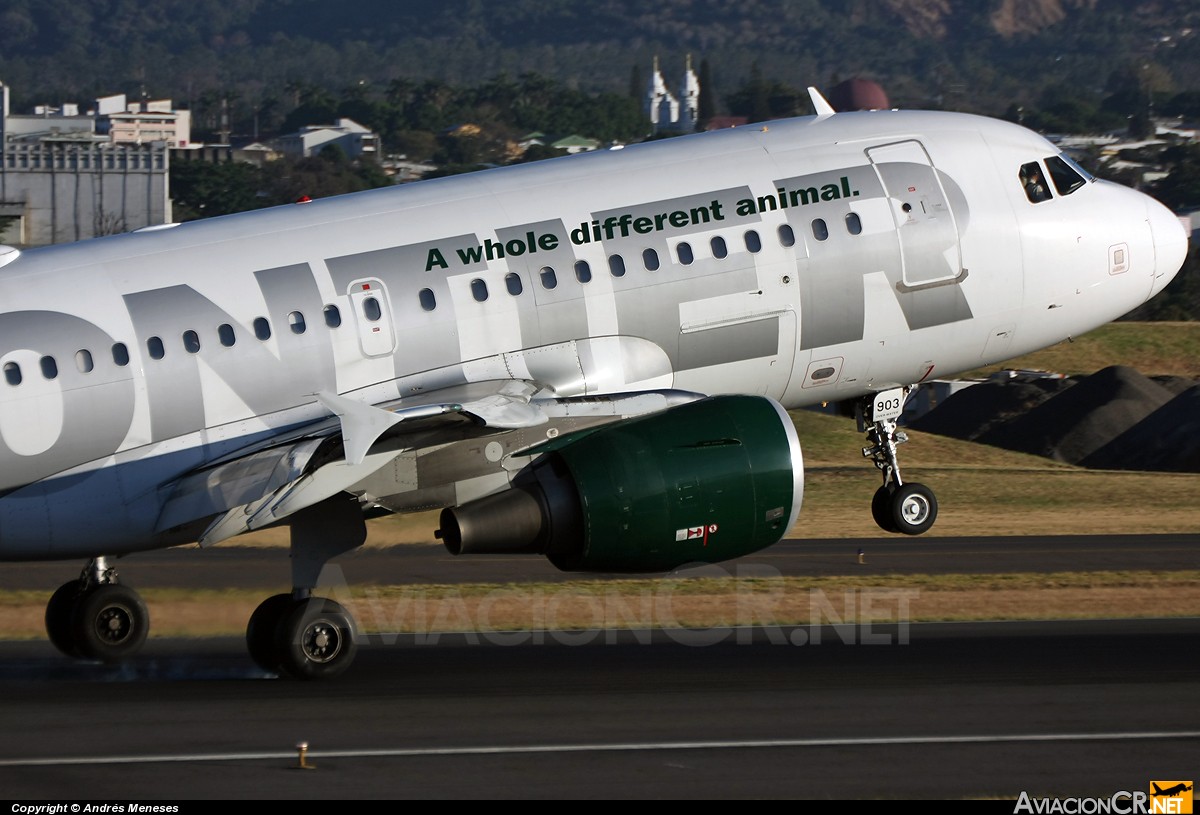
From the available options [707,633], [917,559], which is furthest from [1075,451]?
[707,633]

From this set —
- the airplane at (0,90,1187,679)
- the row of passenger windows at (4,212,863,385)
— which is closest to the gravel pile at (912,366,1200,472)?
the airplane at (0,90,1187,679)

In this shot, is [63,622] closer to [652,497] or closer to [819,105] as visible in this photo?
[652,497]

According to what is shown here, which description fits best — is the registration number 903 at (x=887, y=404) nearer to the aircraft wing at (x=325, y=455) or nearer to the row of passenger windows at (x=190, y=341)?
the aircraft wing at (x=325, y=455)

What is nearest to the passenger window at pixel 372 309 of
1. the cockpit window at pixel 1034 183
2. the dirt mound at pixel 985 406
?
the cockpit window at pixel 1034 183

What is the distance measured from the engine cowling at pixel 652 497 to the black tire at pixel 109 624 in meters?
5.27

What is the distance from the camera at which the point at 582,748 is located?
1750cm

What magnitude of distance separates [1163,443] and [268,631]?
40073mm

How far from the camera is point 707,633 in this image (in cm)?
2481

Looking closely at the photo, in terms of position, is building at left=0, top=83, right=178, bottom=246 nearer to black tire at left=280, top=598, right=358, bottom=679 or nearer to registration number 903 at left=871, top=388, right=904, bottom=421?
registration number 903 at left=871, top=388, right=904, bottom=421

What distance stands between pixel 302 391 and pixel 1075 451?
134ft

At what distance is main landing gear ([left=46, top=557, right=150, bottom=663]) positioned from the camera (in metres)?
23.4

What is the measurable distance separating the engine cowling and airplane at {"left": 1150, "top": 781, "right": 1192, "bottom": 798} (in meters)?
5.80

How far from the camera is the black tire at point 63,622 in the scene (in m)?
23.5

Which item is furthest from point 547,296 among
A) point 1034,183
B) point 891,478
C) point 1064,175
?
point 1064,175
